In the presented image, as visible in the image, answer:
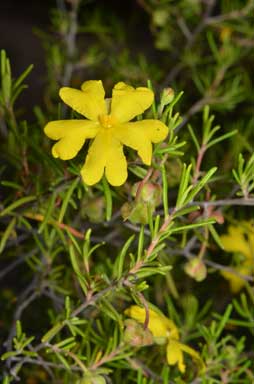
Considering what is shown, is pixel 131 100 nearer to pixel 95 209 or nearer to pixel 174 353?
pixel 95 209

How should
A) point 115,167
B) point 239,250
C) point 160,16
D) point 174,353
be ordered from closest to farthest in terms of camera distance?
point 115,167 → point 174,353 → point 239,250 → point 160,16

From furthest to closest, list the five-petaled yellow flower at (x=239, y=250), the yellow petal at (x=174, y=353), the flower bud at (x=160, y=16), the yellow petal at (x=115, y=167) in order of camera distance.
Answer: the flower bud at (x=160, y=16)
the five-petaled yellow flower at (x=239, y=250)
the yellow petal at (x=174, y=353)
the yellow petal at (x=115, y=167)

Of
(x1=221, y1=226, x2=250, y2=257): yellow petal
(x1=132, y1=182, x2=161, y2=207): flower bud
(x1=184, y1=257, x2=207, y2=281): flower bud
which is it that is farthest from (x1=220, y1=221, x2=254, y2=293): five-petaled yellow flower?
(x1=132, y1=182, x2=161, y2=207): flower bud

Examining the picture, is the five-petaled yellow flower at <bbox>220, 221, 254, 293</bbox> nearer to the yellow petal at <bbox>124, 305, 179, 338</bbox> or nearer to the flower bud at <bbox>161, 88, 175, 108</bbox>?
the yellow petal at <bbox>124, 305, 179, 338</bbox>

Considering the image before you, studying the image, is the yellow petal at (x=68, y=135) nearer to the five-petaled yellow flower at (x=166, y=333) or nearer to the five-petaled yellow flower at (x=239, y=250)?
the five-petaled yellow flower at (x=166, y=333)

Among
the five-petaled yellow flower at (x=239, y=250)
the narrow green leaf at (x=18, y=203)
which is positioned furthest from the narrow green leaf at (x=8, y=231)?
the five-petaled yellow flower at (x=239, y=250)

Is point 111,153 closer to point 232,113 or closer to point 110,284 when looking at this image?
point 110,284

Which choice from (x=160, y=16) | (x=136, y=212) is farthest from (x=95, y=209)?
(x=160, y=16)

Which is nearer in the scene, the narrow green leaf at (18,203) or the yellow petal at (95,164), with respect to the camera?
the yellow petal at (95,164)
